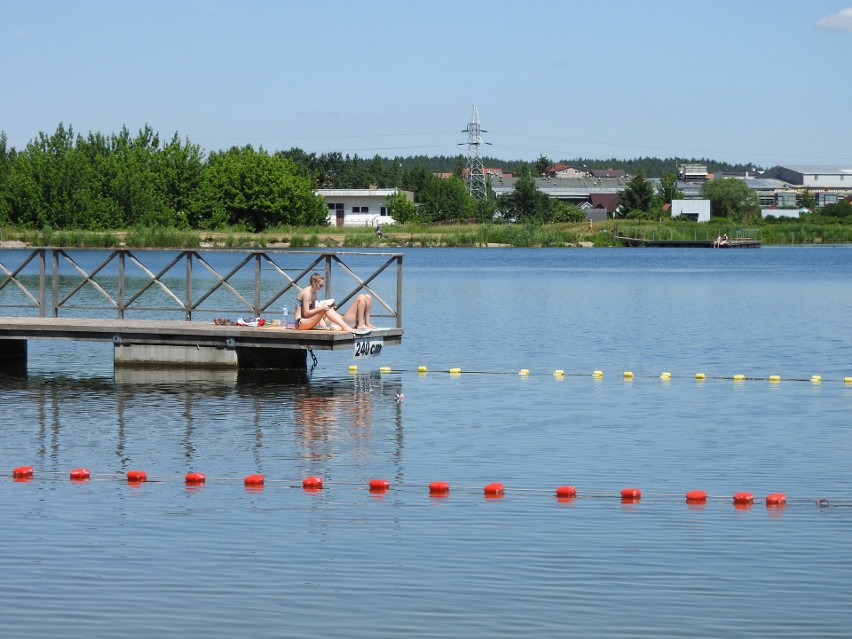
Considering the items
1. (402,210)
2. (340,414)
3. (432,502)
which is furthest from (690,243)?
(432,502)

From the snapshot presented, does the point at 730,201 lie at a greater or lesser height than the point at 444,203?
greater

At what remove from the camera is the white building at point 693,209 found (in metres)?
160

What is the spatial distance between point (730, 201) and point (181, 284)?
4413 inches

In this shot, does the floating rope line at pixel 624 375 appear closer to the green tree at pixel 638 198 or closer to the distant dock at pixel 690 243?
the distant dock at pixel 690 243

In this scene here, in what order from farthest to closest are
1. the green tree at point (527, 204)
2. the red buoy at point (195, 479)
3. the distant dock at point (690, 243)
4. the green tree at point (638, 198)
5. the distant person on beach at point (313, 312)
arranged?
the green tree at point (638, 198), the green tree at point (527, 204), the distant dock at point (690, 243), the distant person on beach at point (313, 312), the red buoy at point (195, 479)

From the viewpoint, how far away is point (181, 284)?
65.7m

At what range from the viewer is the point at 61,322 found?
26031mm

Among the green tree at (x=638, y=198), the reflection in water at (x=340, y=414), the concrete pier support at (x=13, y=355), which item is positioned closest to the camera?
the reflection in water at (x=340, y=414)

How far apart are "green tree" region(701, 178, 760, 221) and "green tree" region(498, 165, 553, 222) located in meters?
29.1

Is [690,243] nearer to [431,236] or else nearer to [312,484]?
[431,236]

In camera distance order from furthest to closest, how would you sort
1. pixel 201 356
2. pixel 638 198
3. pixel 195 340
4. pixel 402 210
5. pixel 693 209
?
1. pixel 693 209
2. pixel 638 198
3. pixel 402 210
4. pixel 201 356
5. pixel 195 340

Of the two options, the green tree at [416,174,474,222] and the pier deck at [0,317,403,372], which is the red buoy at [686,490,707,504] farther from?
the green tree at [416,174,474,222]

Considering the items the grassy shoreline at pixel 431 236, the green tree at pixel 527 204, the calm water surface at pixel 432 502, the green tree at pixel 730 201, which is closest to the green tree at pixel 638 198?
the grassy shoreline at pixel 431 236

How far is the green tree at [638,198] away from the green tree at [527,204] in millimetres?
12194
